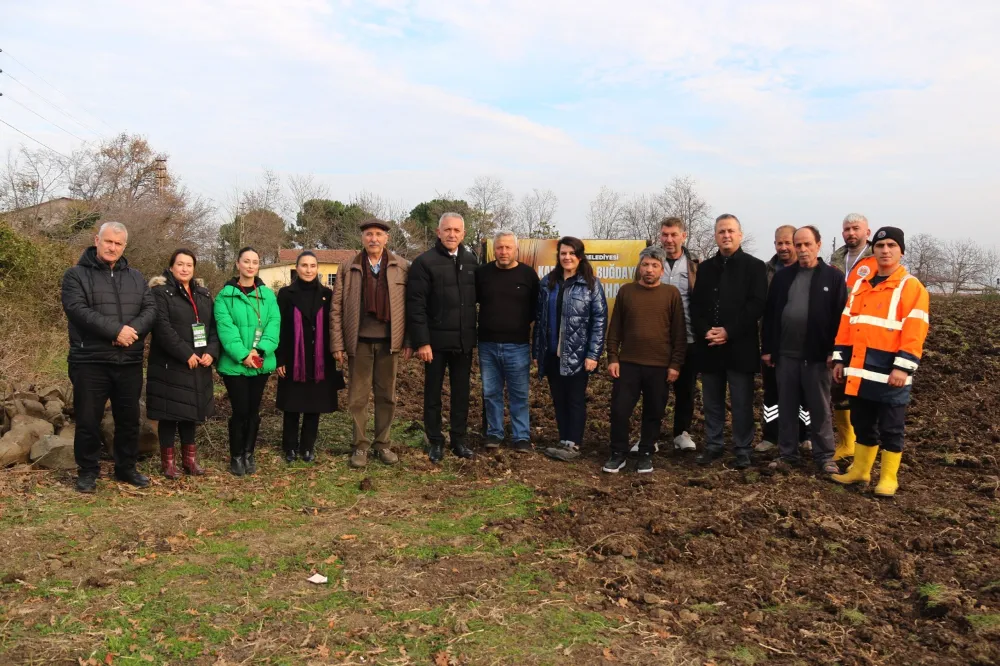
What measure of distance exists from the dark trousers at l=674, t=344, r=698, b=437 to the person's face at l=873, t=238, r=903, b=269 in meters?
1.85

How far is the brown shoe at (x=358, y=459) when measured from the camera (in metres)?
6.34

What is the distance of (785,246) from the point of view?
659 centimetres

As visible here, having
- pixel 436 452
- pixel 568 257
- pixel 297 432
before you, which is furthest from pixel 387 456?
pixel 568 257

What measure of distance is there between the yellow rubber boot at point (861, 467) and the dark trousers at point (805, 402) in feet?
0.82

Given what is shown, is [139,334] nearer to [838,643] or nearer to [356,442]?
[356,442]

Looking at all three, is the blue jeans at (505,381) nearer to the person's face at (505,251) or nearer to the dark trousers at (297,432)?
the person's face at (505,251)

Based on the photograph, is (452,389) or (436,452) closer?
(436,452)

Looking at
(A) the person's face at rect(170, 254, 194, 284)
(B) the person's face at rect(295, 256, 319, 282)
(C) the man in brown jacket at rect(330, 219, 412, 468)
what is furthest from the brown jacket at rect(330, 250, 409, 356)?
(A) the person's face at rect(170, 254, 194, 284)

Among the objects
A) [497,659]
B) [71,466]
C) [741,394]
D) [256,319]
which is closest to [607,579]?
[497,659]

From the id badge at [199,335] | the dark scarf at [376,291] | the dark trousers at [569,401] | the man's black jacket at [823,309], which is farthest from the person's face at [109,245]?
the man's black jacket at [823,309]

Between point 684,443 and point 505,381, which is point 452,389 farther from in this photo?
point 684,443

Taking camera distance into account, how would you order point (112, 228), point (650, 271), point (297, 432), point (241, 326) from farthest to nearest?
point (297, 432) → point (650, 271) → point (241, 326) → point (112, 228)

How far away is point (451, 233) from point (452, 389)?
1.46m

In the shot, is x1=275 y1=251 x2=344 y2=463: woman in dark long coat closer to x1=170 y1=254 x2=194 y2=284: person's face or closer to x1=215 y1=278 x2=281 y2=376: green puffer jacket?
x1=215 y1=278 x2=281 y2=376: green puffer jacket
